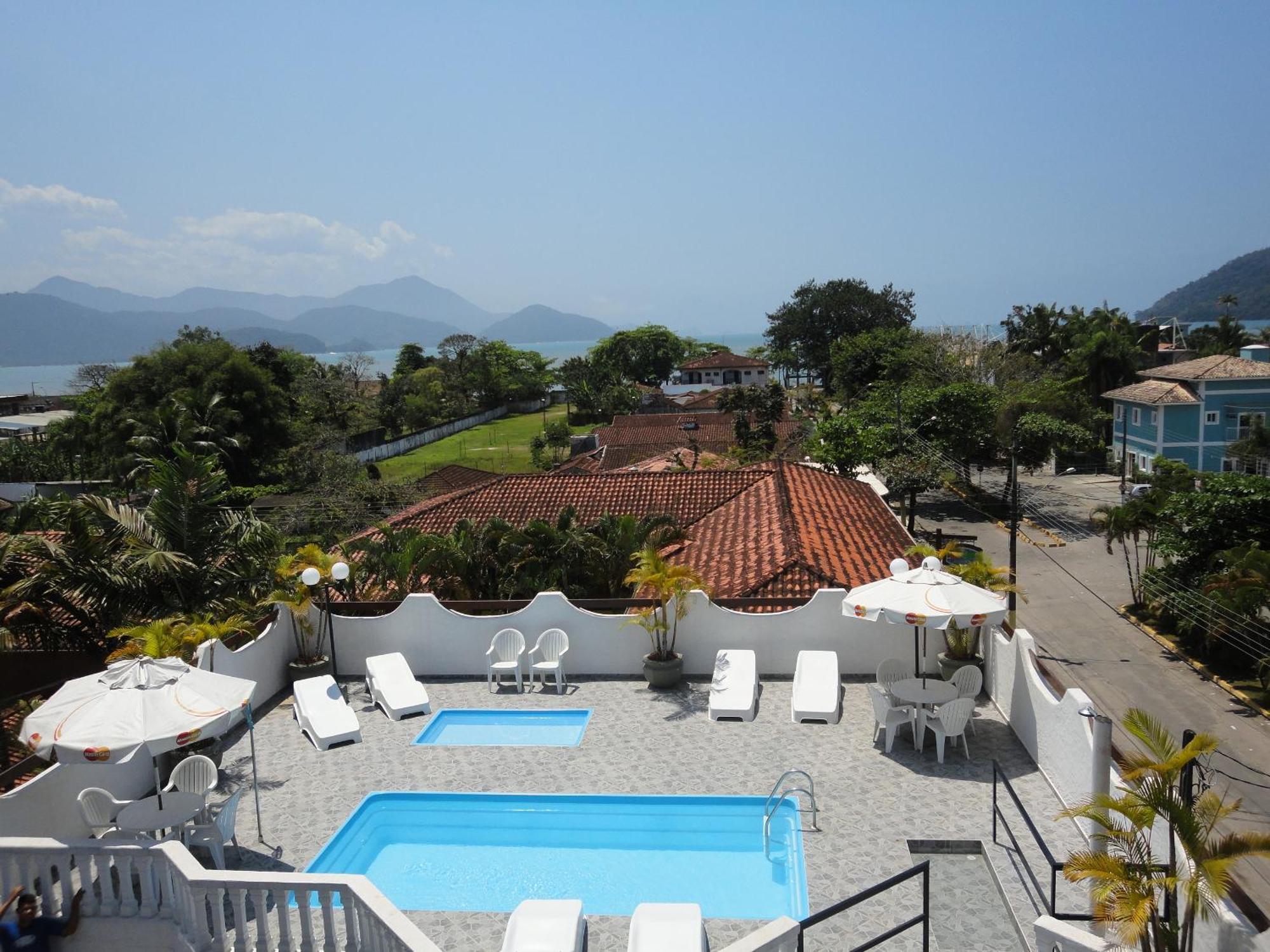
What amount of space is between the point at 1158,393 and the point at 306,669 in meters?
52.9

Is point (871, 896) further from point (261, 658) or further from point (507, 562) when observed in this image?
point (507, 562)

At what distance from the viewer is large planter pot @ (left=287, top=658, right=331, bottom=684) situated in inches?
586

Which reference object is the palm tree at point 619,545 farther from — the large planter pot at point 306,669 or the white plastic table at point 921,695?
the white plastic table at point 921,695

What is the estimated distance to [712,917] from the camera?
8711 mm

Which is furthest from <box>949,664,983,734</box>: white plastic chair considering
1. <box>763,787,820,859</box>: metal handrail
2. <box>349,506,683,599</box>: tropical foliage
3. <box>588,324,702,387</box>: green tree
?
<box>588,324,702,387</box>: green tree

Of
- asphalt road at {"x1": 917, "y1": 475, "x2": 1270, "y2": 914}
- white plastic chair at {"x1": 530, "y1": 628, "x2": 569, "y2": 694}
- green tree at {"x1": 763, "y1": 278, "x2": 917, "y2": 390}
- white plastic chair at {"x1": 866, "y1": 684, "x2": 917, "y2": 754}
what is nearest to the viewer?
white plastic chair at {"x1": 866, "y1": 684, "x2": 917, "y2": 754}

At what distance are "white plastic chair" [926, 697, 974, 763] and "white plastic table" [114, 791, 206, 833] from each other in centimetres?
A: 854

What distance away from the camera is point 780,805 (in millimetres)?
→ 10680

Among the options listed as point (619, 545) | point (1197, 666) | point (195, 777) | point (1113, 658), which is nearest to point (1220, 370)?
point (1197, 666)

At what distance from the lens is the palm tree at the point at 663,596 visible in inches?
552

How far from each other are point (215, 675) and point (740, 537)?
1258 cm

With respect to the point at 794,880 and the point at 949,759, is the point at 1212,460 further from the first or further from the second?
the point at 794,880

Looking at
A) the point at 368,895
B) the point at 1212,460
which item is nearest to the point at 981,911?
the point at 368,895

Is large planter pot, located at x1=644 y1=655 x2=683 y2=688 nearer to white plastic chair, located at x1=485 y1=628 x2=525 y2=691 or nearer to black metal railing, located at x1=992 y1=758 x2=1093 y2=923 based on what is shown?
white plastic chair, located at x1=485 y1=628 x2=525 y2=691
